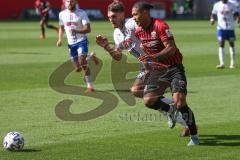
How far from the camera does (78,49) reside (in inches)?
740

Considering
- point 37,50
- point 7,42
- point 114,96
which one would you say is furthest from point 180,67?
point 7,42

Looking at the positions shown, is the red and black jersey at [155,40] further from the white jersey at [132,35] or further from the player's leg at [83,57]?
the player's leg at [83,57]

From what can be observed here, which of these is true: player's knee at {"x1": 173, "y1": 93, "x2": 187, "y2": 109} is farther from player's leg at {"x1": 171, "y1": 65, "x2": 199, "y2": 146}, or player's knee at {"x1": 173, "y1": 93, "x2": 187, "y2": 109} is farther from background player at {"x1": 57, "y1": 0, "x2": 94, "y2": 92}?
background player at {"x1": 57, "y1": 0, "x2": 94, "y2": 92}

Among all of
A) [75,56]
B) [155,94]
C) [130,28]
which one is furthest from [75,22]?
[155,94]

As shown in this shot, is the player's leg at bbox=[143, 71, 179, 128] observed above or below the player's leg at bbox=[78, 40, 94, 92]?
above

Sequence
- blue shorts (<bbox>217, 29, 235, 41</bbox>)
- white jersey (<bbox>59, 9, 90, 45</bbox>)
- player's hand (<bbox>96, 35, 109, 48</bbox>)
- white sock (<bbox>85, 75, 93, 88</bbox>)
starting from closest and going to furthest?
1. player's hand (<bbox>96, 35, 109, 48</bbox>)
2. white sock (<bbox>85, 75, 93, 88</bbox>)
3. white jersey (<bbox>59, 9, 90, 45</bbox>)
4. blue shorts (<bbox>217, 29, 235, 41</bbox>)

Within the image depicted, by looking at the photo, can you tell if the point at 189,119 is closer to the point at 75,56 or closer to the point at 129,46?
the point at 129,46

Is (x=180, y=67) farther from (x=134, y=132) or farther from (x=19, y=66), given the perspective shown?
(x=19, y=66)

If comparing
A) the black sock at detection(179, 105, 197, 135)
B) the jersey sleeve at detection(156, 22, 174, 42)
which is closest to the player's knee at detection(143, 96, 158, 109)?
the black sock at detection(179, 105, 197, 135)

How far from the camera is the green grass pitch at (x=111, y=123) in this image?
1034 centimetres

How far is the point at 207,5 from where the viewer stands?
78.4m

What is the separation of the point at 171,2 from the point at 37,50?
4370 cm

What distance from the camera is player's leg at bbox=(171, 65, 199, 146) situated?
10938 millimetres

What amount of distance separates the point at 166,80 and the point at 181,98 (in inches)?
19.6
